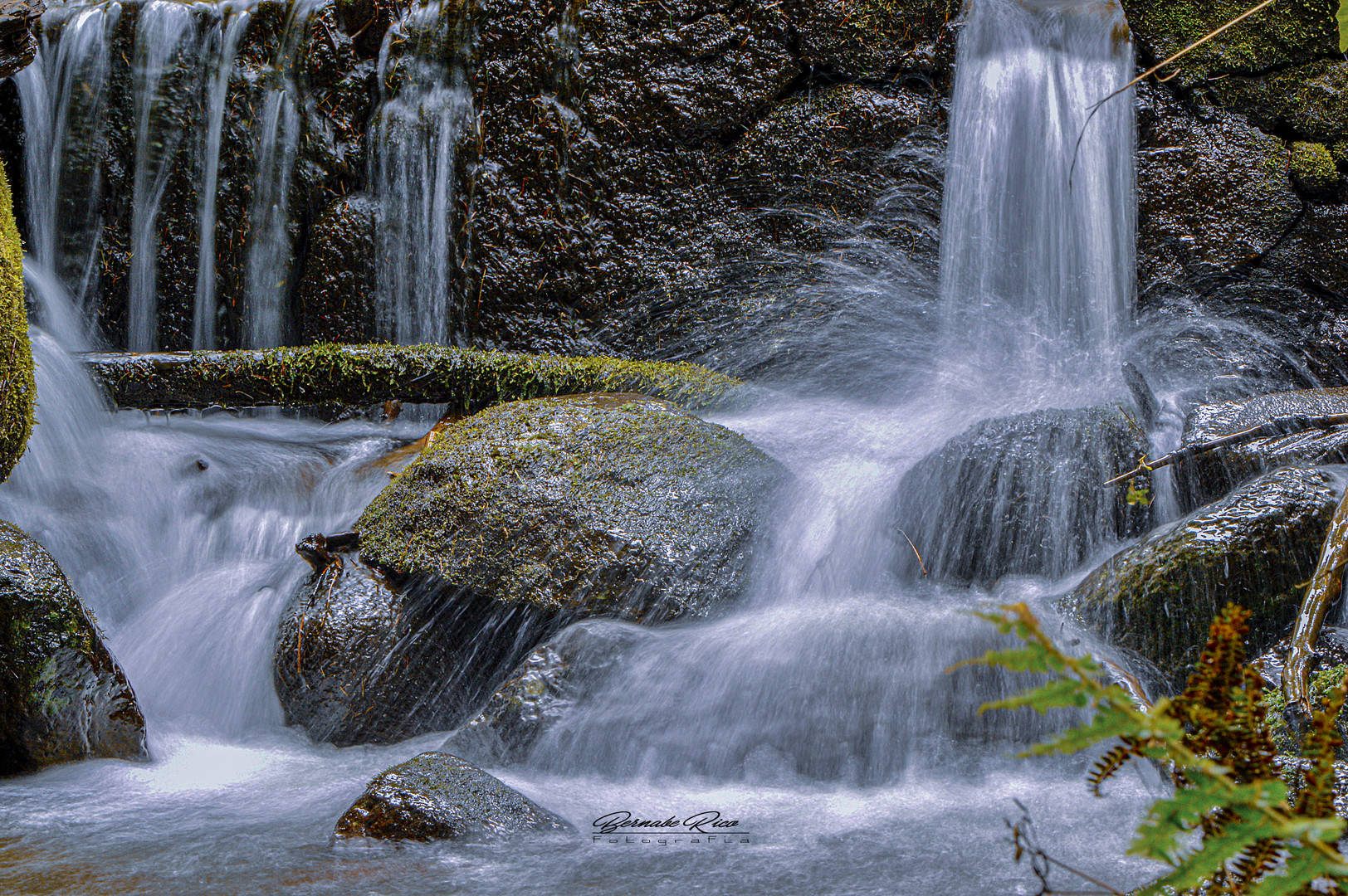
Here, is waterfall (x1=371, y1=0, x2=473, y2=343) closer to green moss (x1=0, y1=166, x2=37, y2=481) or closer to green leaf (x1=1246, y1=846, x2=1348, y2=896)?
green moss (x1=0, y1=166, x2=37, y2=481)

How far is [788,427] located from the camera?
18.3 feet

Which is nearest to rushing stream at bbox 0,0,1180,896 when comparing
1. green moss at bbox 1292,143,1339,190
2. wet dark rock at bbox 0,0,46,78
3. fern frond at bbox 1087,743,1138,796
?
green moss at bbox 1292,143,1339,190

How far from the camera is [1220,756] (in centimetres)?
99

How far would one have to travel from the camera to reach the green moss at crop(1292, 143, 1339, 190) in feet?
20.6

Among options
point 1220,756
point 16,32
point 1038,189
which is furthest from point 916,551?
point 16,32

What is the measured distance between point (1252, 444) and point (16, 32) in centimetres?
737

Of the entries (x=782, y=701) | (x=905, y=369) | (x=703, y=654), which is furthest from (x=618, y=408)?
(x=905, y=369)

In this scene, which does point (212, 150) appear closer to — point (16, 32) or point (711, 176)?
point (16, 32)

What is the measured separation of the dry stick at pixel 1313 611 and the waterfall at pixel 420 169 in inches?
229

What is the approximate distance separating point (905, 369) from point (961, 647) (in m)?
3.18

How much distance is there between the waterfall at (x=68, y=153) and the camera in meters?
7.45

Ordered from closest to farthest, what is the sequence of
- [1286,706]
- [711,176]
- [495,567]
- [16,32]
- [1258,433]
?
1. [1286,706]
2. [495,567]
3. [1258,433]
4. [16,32]
5. [711,176]

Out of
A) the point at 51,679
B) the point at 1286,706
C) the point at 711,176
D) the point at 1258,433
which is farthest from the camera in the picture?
the point at 711,176

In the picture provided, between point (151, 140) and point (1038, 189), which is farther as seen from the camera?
point (151, 140)
